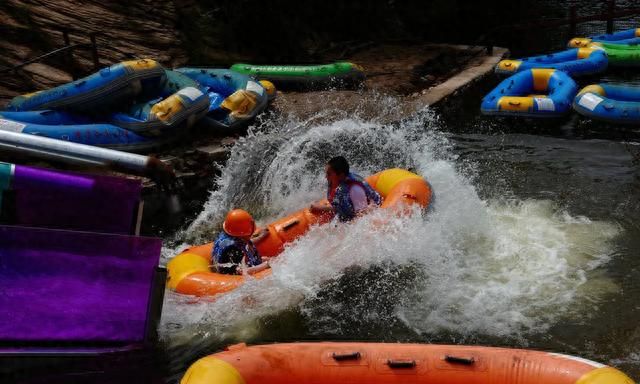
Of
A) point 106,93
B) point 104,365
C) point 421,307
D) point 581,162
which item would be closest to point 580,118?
point 581,162

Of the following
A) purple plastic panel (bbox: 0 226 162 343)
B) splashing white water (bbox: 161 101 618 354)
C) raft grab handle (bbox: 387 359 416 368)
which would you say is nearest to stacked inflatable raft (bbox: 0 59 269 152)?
splashing white water (bbox: 161 101 618 354)

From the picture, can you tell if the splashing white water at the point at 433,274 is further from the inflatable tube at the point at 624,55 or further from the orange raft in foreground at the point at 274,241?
the inflatable tube at the point at 624,55

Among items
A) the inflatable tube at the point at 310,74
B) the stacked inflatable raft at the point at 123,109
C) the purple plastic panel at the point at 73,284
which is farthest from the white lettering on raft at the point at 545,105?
the purple plastic panel at the point at 73,284

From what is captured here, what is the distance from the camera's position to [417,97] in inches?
500

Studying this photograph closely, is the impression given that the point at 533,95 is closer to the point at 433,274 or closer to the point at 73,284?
the point at 433,274

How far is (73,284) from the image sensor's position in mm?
4707

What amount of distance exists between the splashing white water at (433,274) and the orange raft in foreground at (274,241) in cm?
13

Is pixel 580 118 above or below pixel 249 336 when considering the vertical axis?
above

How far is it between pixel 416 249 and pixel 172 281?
2.49 m

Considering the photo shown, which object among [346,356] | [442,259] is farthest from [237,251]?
[346,356]

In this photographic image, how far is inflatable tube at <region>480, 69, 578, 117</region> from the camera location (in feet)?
38.8

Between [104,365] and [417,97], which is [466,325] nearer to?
[104,365]

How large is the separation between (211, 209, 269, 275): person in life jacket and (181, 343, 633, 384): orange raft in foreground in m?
1.98

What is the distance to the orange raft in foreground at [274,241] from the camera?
20.4ft
